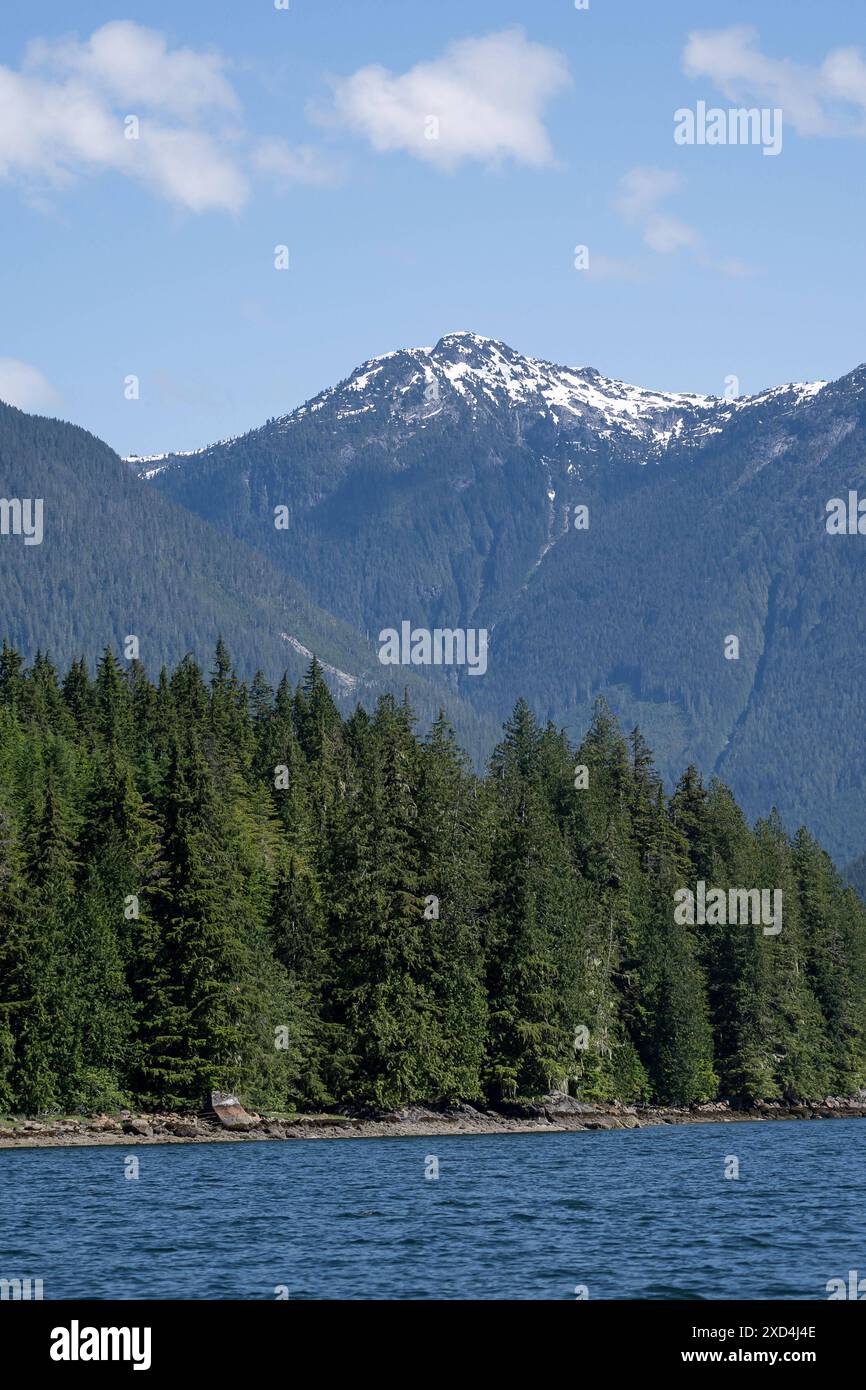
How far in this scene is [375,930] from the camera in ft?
326

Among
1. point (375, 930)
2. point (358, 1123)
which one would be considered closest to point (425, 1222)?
point (358, 1123)

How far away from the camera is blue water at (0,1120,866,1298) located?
4316 cm

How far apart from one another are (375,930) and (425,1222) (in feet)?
148

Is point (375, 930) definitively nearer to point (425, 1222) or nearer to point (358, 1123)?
point (358, 1123)

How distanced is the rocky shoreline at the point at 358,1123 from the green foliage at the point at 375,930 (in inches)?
50.0

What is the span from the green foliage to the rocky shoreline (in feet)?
4.17

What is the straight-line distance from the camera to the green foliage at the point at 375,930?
295ft

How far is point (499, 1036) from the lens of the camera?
339 feet

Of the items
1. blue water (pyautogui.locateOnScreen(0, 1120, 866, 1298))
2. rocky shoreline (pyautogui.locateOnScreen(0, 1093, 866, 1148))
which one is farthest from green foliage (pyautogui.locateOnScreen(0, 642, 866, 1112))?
blue water (pyautogui.locateOnScreen(0, 1120, 866, 1298))

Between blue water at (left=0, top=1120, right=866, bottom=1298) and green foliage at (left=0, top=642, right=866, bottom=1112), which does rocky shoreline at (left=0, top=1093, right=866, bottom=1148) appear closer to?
green foliage at (left=0, top=642, right=866, bottom=1112)

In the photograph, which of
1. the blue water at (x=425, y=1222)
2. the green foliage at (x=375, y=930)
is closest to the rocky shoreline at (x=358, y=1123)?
the green foliage at (x=375, y=930)

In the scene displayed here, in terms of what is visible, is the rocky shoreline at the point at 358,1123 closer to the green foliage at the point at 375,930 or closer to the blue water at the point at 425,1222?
the green foliage at the point at 375,930
